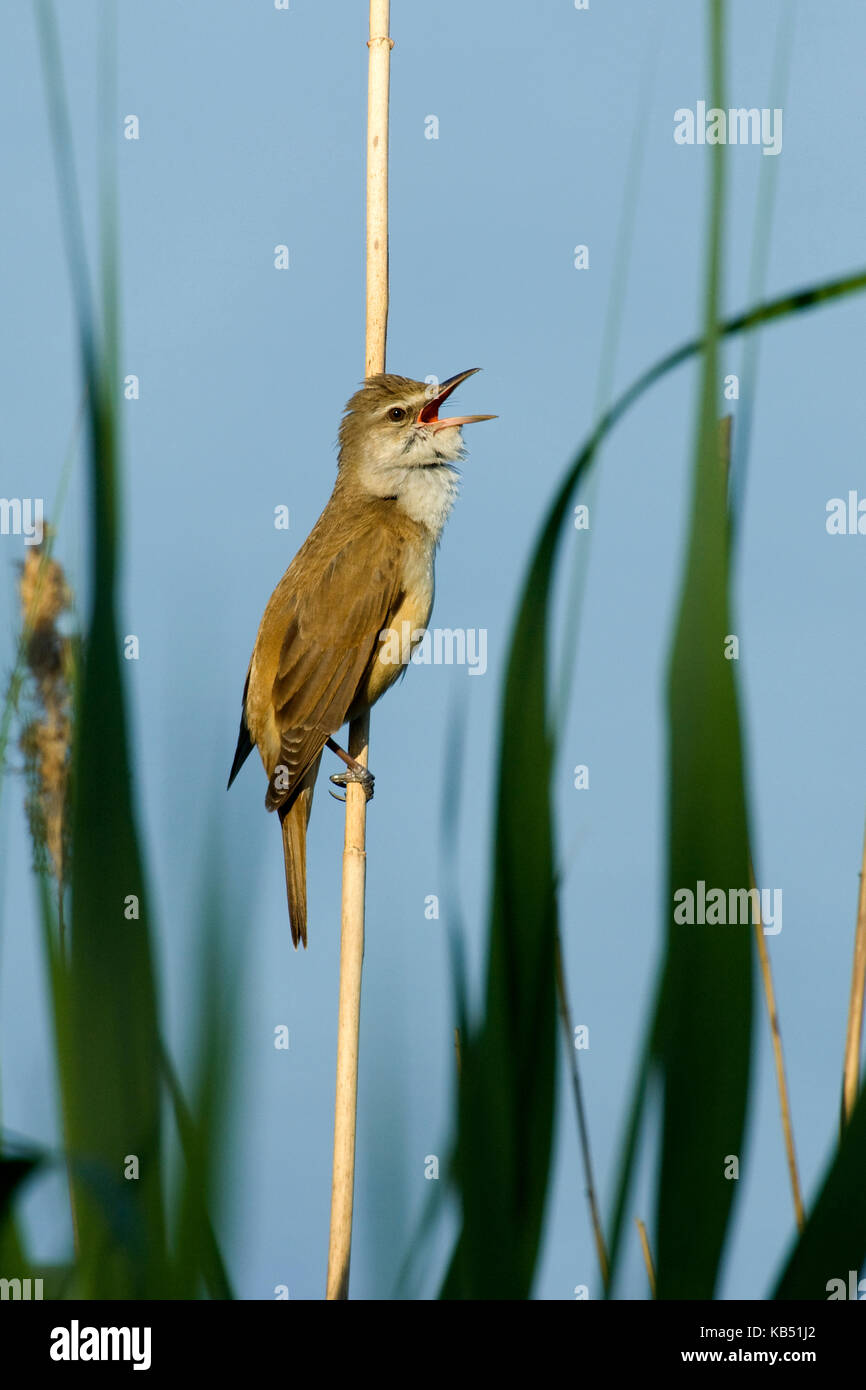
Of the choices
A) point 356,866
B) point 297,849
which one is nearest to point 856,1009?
point 356,866

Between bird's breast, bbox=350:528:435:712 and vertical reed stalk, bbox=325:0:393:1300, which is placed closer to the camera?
vertical reed stalk, bbox=325:0:393:1300

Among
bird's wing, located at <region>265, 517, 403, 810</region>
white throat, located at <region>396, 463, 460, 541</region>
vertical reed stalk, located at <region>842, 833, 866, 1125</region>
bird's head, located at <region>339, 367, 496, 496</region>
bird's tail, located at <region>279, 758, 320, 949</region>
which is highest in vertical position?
bird's head, located at <region>339, 367, 496, 496</region>

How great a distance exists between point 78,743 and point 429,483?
263 centimetres

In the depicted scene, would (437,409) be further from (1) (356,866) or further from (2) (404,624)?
(1) (356,866)

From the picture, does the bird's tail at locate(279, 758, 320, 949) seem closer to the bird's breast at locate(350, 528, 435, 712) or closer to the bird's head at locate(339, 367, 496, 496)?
the bird's breast at locate(350, 528, 435, 712)

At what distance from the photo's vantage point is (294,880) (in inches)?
162

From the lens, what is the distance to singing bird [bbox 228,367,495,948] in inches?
167

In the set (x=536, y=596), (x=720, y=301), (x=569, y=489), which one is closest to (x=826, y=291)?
(x=720, y=301)

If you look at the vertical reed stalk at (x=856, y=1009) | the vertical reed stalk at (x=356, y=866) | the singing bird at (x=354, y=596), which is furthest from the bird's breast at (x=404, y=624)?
the vertical reed stalk at (x=856, y=1009)

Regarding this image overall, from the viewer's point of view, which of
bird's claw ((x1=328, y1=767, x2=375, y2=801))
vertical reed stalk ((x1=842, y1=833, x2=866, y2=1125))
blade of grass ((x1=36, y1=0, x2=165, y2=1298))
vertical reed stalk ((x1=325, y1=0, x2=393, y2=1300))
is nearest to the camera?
blade of grass ((x1=36, y1=0, x2=165, y2=1298))

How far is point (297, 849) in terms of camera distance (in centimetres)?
418

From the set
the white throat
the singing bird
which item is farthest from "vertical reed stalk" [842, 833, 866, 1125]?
the white throat

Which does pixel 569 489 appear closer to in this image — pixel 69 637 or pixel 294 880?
pixel 69 637

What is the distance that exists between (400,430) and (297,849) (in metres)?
1.50
